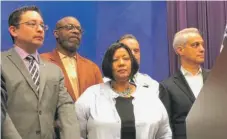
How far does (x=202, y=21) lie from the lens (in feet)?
10.7

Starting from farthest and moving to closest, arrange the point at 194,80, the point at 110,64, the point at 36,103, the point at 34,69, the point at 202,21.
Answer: the point at 202,21
the point at 194,80
the point at 110,64
the point at 34,69
the point at 36,103

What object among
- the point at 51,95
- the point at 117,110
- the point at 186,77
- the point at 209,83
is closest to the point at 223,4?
the point at 186,77

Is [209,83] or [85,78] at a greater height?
[209,83]

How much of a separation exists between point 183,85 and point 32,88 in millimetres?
983

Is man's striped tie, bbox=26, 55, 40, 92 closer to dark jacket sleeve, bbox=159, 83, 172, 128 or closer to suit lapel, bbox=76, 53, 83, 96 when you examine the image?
suit lapel, bbox=76, 53, 83, 96

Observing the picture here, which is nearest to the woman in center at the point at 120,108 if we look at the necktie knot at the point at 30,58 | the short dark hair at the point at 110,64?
the short dark hair at the point at 110,64

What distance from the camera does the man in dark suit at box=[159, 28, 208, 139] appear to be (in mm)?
2236

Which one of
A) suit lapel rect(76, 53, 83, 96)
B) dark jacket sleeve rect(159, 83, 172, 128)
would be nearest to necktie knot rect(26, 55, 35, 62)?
suit lapel rect(76, 53, 83, 96)

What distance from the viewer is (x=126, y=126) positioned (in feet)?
6.37

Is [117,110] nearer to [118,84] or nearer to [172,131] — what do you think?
[118,84]

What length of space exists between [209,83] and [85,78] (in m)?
1.45

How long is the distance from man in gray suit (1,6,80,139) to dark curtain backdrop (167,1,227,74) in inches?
62.4

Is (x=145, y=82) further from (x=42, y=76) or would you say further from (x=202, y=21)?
(x=202, y=21)

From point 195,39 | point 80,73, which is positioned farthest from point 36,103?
point 195,39
